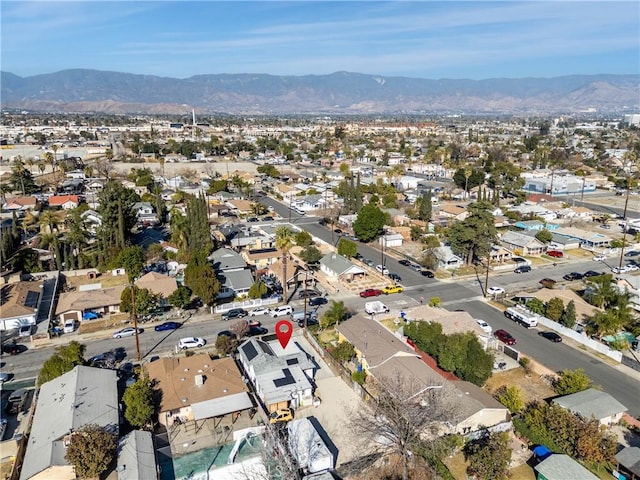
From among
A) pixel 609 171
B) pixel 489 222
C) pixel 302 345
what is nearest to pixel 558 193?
pixel 609 171

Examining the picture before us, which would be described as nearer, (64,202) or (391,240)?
(391,240)

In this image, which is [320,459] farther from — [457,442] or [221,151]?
[221,151]

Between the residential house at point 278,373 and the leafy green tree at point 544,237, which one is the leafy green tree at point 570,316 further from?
the leafy green tree at point 544,237

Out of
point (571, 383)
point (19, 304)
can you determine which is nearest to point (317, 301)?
point (571, 383)

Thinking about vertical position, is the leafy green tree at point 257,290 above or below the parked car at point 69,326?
above

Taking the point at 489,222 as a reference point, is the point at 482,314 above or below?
below

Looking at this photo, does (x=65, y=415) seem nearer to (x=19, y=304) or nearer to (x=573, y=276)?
(x=19, y=304)

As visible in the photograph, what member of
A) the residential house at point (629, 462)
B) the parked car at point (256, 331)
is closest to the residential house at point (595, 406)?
the residential house at point (629, 462)
